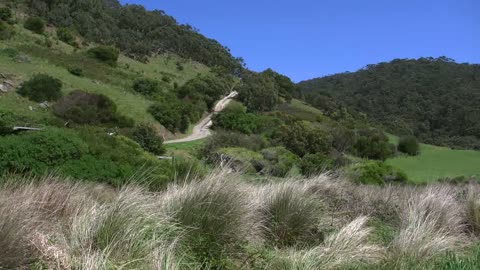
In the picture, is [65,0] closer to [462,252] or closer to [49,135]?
[49,135]

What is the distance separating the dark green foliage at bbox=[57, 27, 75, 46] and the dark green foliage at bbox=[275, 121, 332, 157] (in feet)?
108

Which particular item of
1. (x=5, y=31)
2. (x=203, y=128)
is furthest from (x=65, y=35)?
(x=203, y=128)

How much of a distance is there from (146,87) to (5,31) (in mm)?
15961

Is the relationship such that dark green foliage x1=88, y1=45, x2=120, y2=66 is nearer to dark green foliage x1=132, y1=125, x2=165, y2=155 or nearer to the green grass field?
dark green foliage x1=132, y1=125, x2=165, y2=155

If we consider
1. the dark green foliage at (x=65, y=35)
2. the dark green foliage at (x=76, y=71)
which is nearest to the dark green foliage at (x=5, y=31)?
the dark green foliage at (x=76, y=71)

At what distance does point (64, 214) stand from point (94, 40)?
81278mm

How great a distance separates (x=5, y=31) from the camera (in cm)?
5656

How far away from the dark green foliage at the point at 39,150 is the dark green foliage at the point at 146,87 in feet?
152

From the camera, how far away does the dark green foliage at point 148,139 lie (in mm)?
37938

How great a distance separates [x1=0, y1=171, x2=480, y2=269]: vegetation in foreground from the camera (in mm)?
4398

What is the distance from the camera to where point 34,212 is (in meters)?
5.18

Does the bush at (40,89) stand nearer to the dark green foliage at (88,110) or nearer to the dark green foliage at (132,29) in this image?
the dark green foliage at (88,110)

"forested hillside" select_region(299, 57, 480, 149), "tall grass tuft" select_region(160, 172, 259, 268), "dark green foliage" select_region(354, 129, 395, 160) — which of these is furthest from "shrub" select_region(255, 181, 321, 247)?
"forested hillside" select_region(299, 57, 480, 149)

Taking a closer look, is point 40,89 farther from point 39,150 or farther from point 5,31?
point 39,150
